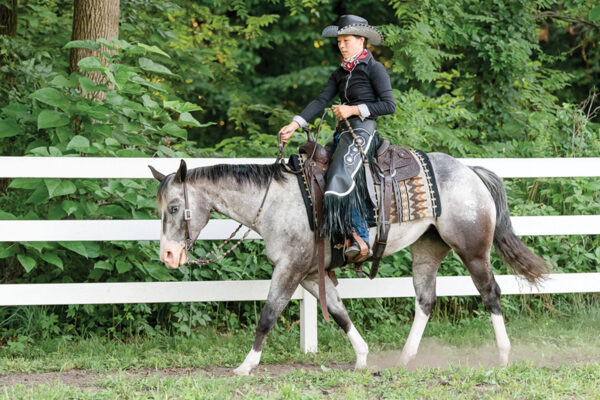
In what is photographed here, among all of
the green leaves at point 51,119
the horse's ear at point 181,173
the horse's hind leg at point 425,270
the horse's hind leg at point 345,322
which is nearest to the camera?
the horse's ear at point 181,173

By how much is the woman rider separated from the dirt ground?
1008mm

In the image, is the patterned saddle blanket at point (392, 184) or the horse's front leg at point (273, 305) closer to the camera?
the horse's front leg at point (273, 305)

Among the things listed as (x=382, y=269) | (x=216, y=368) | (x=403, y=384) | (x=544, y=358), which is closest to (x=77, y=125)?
(x=216, y=368)

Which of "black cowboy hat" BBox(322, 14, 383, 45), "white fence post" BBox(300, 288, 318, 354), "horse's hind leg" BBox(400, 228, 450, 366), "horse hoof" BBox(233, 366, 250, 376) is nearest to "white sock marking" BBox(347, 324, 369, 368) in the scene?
"horse's hind leg" BBox(400, 228, 450, 366)

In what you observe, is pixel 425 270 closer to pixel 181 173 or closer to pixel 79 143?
pixel 181 173

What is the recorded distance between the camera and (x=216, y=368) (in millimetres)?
5422

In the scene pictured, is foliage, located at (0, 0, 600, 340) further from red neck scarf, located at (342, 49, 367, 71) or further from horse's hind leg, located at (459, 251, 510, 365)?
red neck scarf, located at (342, 49, 367, 71)

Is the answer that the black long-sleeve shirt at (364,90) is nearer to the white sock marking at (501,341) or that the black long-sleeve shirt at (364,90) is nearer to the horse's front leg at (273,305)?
the horse's front leg at (273,305)

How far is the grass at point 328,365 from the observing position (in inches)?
173

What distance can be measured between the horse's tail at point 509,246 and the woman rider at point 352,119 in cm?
103

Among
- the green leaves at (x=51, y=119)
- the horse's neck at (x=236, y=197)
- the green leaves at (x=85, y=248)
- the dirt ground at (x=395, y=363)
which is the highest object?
the green leaves at (x=51, y=119)

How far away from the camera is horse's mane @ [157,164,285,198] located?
201 inches

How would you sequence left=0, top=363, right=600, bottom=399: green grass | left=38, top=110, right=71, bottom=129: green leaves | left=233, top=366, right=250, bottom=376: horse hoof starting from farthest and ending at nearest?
left=38, top=110, right=71, bottom=129: green leaves < left=233, top=366, right=250, bottom=376: horse hoof < left=0, top=363, right=600, bottom=399: green grass

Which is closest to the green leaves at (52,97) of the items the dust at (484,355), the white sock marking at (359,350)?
the white sock marking at (359,350)
